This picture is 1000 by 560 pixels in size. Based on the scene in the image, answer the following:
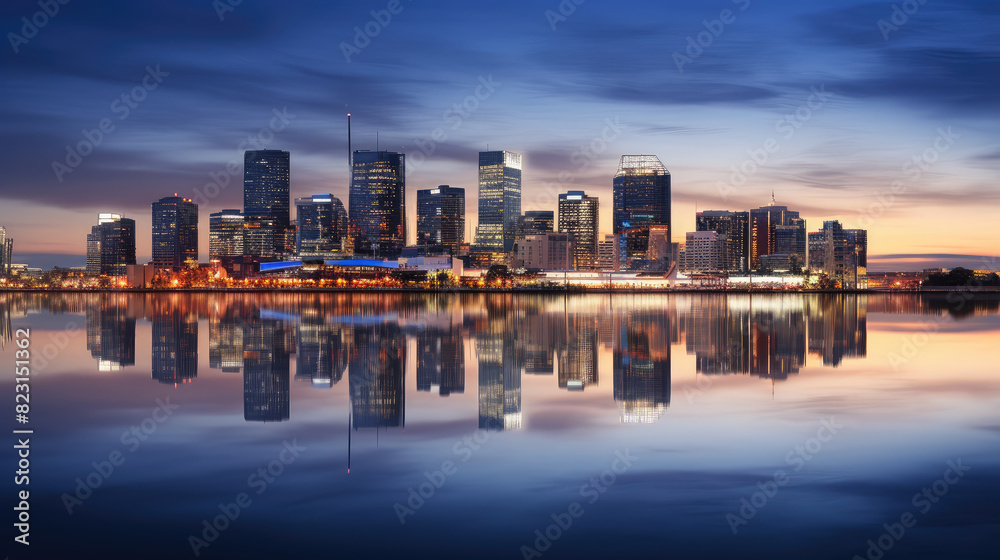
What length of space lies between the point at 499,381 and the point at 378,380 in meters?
3.15

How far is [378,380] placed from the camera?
20.8 m

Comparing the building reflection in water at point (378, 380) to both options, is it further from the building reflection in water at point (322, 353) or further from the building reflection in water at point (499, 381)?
the building reflection in water at point (499, 381)

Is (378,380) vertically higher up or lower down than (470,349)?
higher up

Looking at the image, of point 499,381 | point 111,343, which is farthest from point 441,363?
point 111,343

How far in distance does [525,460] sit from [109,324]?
3965 cm

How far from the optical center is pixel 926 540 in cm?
896

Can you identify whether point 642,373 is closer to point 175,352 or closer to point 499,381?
point 499,381

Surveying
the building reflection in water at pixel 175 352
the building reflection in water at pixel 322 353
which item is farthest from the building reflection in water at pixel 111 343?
the building reflection in water at pixel 322 353

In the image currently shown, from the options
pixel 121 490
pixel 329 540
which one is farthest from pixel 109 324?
pixel 329 540

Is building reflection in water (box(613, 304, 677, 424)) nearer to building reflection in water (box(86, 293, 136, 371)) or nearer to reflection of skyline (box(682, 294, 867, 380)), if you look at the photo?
reflection of skyline (box(682, 294, 867, 380))

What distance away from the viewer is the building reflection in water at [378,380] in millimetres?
Answer: 15883

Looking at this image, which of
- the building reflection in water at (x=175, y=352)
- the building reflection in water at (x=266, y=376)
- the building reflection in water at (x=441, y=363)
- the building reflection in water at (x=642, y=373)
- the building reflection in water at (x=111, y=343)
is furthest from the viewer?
the building reflection in water at (x=111, y=343)

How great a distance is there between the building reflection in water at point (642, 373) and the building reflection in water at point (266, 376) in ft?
23.8

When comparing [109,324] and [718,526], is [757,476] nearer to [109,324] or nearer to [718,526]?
[718,526]
